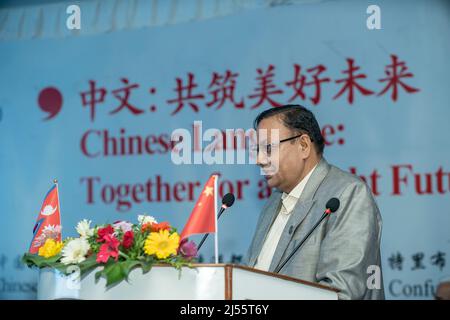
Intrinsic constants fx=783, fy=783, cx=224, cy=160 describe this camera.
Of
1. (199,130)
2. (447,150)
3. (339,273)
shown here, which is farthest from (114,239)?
(447,150)

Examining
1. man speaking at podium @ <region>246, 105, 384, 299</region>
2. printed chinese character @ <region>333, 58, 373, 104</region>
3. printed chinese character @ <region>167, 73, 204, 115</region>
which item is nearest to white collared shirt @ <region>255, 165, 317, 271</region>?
man speaking at podium @ <region>246, 105, 384, 299</region>

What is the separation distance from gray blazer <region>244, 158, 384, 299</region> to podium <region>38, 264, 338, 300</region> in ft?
1.22

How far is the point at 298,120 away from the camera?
134 inches

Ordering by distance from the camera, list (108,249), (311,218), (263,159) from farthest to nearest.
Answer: (263,159), (311,218), (108,249)

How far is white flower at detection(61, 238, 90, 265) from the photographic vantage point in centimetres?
255

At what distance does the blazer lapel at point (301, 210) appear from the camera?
3.16 metres

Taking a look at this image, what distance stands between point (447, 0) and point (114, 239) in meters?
2.55

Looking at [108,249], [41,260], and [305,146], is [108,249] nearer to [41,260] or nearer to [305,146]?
[41,260]

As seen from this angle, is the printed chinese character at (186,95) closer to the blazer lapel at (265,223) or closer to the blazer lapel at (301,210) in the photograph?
the blazer lapel at (265,223)

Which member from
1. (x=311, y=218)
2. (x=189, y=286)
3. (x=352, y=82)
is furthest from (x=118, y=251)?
→ (x=352, y=82)

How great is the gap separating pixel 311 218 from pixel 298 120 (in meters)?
0.47

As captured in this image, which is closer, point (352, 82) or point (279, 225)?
point (279, 225)

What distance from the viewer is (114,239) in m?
2.54

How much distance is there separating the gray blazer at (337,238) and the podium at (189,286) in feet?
1.22
